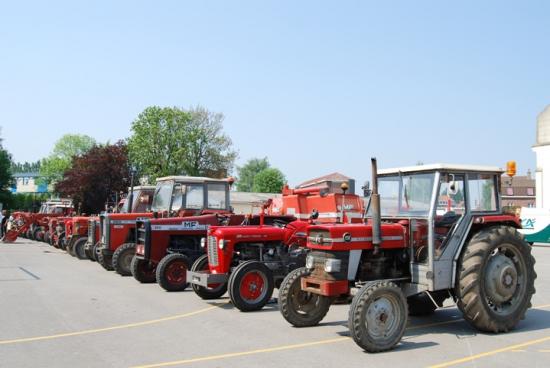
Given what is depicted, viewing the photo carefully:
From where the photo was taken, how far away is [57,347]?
6.95 metres

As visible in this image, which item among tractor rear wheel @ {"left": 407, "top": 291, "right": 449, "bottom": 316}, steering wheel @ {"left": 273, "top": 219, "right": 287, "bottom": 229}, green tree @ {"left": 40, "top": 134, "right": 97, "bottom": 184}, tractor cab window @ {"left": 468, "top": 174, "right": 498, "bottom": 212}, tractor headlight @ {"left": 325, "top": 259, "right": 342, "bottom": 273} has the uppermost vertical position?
green tree @ {"left": 40, "top": 134, "right": 97, "bottom": 184}

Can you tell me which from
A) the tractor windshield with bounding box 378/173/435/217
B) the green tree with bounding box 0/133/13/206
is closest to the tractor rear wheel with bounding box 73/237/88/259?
the tractor windshield with bounding box 378/173/435/217

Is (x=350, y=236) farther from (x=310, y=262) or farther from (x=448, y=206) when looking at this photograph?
(x=448, y=206)

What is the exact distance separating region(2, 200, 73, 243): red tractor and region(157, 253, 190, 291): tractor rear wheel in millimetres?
19710

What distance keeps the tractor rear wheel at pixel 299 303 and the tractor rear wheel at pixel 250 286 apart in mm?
1629

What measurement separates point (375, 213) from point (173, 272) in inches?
240

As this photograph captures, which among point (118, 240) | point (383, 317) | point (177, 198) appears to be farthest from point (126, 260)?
point (383, 317)

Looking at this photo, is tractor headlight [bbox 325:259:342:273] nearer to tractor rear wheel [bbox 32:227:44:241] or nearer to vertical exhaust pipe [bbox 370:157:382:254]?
vertical exhaust pipe [bbox 370:157:382:254]

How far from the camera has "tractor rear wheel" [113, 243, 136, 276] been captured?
14.4 m

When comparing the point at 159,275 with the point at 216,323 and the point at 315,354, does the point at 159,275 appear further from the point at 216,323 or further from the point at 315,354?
the point at 315,354

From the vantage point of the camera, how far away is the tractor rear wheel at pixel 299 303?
7.88 m

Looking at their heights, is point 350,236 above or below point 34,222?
below

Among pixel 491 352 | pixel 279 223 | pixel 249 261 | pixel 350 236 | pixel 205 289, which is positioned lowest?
pixel 491 352

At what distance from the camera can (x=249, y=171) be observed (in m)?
114
